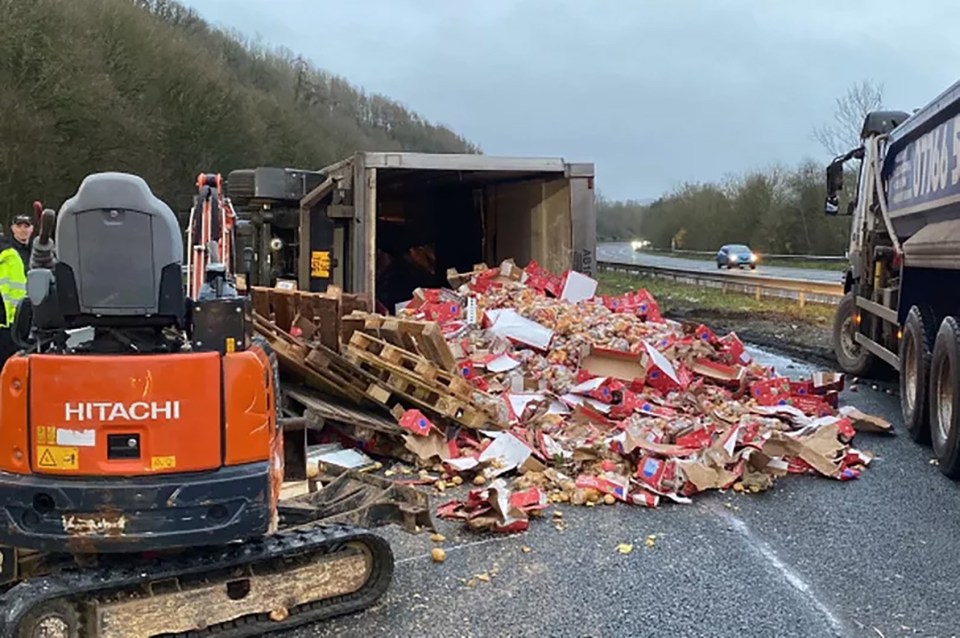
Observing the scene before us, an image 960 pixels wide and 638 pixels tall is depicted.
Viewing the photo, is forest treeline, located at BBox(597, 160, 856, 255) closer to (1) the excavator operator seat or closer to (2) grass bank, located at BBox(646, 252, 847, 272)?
(2) grass bank, located at BBox(646, 252, 847, 272)

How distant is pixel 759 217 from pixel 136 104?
32.0m

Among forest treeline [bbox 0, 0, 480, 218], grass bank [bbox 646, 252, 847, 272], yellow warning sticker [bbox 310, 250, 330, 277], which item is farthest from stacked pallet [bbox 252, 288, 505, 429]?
grass bank [bbox 646, 252, 847, 272]

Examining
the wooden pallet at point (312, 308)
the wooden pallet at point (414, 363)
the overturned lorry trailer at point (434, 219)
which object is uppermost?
the overturned lorry trailer at point (434, 219)

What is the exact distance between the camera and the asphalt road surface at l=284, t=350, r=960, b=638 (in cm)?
413

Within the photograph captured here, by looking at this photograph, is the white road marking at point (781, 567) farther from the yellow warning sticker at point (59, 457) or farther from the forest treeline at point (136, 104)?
the forest treeline at point (136, 104)

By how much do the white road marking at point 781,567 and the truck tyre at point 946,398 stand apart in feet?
6.54

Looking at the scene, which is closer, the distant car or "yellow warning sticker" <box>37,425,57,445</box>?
"yellow warning sticker" <box>37,425,57,445</box>

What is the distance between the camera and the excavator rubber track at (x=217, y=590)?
3.59 m

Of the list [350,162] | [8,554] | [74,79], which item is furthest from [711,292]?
[8,554]

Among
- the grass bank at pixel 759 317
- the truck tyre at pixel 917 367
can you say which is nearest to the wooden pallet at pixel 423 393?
the truck tyre at pixel 917 367

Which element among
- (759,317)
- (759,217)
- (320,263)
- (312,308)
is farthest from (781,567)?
(759,217)

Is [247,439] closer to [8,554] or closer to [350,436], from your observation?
[8,554]

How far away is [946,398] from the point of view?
6945mm

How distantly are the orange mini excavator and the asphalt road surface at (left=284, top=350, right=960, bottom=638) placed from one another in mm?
694
